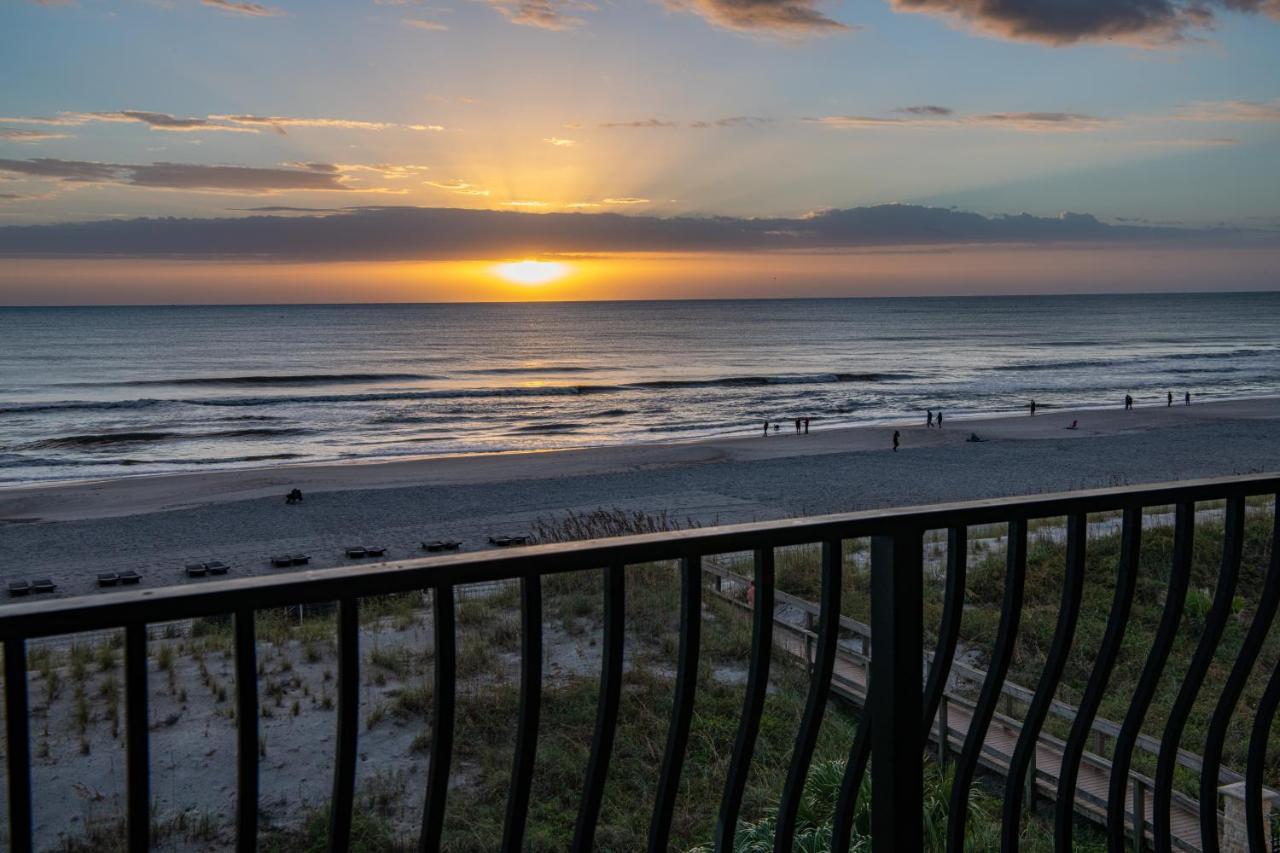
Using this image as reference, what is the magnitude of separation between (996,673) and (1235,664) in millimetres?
704

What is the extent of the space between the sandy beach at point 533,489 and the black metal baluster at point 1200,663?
1658cm

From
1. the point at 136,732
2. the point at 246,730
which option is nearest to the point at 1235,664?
the point at 246,730

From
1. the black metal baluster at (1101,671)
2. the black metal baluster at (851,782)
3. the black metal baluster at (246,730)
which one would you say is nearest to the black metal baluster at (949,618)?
the black metal baluster at (851,782)

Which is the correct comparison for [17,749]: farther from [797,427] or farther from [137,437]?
[137,437]

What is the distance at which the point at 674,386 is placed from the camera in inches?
2333

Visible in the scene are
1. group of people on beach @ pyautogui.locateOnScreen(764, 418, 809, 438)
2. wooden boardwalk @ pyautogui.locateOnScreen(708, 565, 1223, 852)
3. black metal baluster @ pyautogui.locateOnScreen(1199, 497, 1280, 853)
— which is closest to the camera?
black metal baluster @ pyautogui.locateOnScreen(1199, 497, 1280, 853)

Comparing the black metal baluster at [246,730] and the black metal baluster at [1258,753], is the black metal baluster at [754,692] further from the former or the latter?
the black metal baluster at [1258,753]

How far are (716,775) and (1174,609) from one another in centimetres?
462

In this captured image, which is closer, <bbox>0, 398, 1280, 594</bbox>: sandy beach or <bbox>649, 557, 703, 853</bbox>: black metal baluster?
<bbox>649, 557, 703, 853</bbox>: black metal baluster

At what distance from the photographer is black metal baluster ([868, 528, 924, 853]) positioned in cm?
188

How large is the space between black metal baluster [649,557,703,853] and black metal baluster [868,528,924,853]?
1.23ft

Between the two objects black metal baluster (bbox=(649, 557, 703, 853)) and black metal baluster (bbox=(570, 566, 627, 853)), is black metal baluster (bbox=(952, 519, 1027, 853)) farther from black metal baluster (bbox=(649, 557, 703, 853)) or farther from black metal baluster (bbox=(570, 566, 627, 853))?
black metal baluster (bbox=(570, 566, 627, 853))

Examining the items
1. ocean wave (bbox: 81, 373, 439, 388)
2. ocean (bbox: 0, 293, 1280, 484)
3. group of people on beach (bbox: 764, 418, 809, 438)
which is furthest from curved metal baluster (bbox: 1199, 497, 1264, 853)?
ocean wave (bbox: 81, 373, 439, 388)

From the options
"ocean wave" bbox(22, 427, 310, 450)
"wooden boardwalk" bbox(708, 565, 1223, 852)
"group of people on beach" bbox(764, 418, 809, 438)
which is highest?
"wooden boardwalk" bbox(708, 565, 1223, 852)
